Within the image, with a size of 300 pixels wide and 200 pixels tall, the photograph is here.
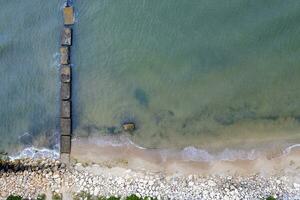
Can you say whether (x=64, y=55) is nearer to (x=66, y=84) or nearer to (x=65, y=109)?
(x=66, y=84)

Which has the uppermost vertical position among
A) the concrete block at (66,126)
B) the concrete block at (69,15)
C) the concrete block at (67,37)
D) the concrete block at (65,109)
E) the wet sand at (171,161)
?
the concrete block at (69,15)

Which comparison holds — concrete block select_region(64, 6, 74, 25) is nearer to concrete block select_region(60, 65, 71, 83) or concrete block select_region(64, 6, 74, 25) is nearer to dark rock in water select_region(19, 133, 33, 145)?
concrete block select_region(60, 65, 71, 83)

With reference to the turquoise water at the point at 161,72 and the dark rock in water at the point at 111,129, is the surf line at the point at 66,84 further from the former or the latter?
the dark rock in water at the point at 111,129

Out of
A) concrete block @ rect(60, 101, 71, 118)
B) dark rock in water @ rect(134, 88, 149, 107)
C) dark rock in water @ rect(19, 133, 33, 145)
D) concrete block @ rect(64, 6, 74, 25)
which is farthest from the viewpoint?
concrete block @ rect(64, 6, 74, 25)

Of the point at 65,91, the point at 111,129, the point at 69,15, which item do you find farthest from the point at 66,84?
the point at 69,15

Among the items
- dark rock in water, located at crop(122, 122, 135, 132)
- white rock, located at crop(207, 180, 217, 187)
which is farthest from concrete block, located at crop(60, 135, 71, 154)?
white rock, located at crop(207, 180, 217, 187)

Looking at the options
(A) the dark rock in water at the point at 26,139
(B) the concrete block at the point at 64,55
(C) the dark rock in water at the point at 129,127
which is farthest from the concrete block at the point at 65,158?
(B) the concrete block at the point at 64,55
